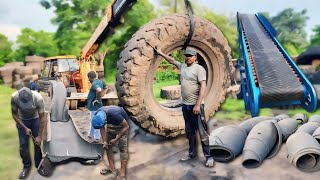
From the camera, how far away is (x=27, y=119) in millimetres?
4152

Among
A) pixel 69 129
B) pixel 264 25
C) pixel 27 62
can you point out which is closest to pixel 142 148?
pixel 69 129

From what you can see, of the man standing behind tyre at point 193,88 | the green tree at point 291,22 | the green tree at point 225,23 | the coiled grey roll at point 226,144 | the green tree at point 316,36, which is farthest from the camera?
the green tree at point 291,22

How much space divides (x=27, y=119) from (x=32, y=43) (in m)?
29.1

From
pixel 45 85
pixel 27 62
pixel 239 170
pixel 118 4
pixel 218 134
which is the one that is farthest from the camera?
pixel 27 62

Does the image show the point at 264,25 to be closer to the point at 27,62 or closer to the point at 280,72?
the point at 280,72

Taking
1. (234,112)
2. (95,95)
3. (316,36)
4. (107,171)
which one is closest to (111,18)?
(95,95)

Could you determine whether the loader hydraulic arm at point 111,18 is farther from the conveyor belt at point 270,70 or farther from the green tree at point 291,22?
the green tree at point 291,22

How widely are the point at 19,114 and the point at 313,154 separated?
3910 mm

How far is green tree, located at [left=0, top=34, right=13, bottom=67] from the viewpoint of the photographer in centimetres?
2953

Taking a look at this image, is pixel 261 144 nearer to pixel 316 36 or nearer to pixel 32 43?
pixel 316 36

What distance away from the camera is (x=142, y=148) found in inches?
Result: 199

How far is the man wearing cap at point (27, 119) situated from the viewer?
404 centimetres

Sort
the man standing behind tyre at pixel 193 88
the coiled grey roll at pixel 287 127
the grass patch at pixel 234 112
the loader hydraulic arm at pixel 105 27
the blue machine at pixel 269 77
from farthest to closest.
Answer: the grass patch at pixel 234 112 → the loader hydraulic arm at pixel 105 27 → the blue machine at pixel 269 77 → the coiled grey roll at pixel 287 127 → the man standing behind tyre at pixel 193 88

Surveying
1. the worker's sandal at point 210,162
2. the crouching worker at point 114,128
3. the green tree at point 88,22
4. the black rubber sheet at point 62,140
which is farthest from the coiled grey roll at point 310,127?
the green tree at point 88,22
